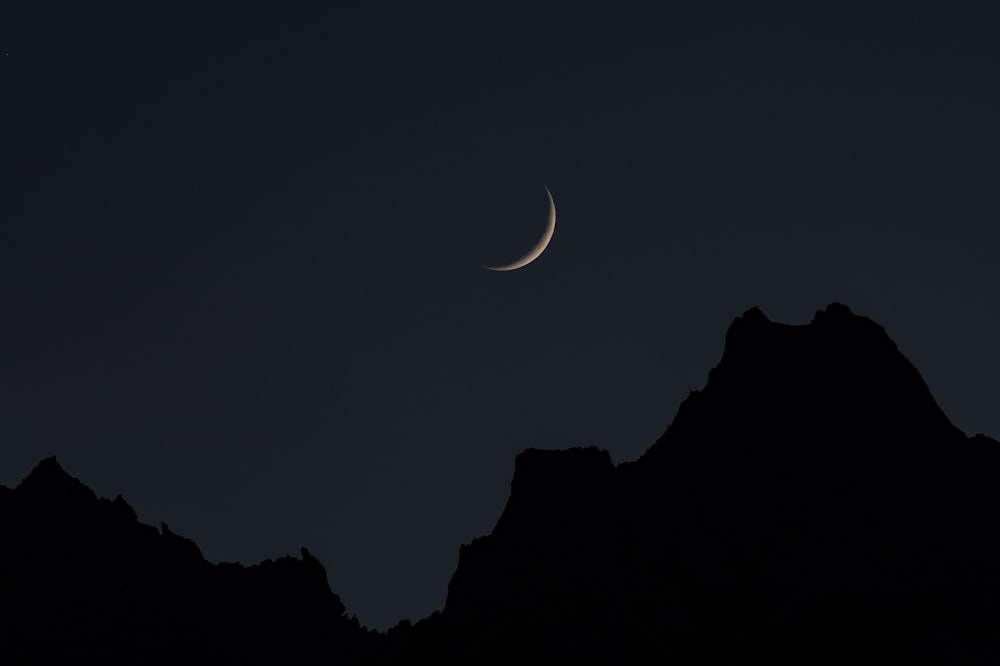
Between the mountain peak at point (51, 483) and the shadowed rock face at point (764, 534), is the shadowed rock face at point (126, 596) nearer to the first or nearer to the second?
the mountain peak at point (51, 483)

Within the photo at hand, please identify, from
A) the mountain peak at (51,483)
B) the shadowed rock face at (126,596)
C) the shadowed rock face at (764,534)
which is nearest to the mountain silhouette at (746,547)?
the shadowed rock face at (764,534)

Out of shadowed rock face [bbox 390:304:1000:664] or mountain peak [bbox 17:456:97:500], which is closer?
shadowed rock face [bbox 390:304:1000:664]

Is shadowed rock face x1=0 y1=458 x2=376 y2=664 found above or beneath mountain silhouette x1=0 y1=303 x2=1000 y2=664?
above

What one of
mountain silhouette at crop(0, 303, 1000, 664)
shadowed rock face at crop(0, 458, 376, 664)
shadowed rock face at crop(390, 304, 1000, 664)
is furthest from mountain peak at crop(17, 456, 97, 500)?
shadowed rock face at crop(390, 304, 1000, 664)

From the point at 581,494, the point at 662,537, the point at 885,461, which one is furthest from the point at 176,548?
the point at 885,461

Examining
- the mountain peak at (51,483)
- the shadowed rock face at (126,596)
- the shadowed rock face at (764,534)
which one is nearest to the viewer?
the shadowed rock face at (764,534)

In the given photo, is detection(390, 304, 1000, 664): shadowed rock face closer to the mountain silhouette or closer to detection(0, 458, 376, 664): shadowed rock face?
the mountain silhouette

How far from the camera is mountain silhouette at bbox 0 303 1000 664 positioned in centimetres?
6419

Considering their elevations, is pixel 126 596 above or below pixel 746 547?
above

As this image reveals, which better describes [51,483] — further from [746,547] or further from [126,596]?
[746,547]

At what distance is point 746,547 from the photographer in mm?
70062

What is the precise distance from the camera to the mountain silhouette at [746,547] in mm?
64188

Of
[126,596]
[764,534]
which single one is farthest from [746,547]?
[126,596]

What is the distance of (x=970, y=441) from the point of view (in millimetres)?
76312
